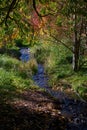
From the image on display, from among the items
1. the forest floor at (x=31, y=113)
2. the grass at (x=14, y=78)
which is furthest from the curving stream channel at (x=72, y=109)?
the grass at (x=14, y=78)

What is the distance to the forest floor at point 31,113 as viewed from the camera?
37.8 ft

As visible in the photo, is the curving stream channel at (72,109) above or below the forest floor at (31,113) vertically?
below

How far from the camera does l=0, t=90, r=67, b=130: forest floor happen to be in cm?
1152

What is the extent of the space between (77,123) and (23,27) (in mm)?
4544

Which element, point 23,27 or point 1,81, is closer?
point 23,27

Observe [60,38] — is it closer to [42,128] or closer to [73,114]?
[73,114]

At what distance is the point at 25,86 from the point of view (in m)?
17.6

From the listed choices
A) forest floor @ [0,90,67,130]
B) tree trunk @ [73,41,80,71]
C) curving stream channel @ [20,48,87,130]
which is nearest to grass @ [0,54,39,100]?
forest floor @ [0,90,67,130]

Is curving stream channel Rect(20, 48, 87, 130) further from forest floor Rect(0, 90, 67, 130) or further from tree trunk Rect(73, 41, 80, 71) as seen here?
tree trunk Rect(73, 41, 80, 71)

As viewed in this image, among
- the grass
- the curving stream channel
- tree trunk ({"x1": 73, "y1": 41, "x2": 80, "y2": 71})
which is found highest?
tree trunk ({"x1": 73, "y1": 41, "x2": 80, "y2": 71})

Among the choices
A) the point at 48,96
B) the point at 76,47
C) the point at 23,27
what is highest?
the point at 23,27

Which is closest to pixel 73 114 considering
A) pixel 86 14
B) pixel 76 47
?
pixel 86 14

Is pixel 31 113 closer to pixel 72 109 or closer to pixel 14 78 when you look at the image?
pixel 72 109

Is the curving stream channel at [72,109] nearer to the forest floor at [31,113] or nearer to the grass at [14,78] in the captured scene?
the forest floor at [31,113]
